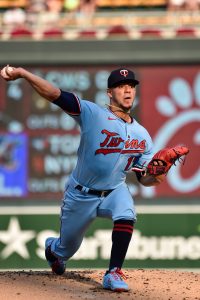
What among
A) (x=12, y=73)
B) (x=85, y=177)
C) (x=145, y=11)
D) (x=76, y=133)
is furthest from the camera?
(x=145, y=11)

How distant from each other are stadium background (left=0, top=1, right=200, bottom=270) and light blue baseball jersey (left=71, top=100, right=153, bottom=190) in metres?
5.64

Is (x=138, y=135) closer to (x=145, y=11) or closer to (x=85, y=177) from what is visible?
(x=85, y=177)

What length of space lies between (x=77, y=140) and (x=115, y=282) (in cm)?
610

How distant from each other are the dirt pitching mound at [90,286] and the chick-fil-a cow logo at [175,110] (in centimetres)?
501

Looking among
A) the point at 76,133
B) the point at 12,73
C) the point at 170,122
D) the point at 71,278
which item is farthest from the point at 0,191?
the point at 12,73

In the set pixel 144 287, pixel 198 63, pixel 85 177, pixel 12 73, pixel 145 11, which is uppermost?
pixel 145 11

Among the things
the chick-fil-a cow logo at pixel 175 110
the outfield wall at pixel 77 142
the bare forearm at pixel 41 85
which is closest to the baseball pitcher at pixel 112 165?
the bare forearm at pixel 41 85

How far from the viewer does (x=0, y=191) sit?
11.7 meters

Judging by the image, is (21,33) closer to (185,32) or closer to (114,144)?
(185,32)

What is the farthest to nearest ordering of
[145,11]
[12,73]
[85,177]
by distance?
1. [145,11]
2. [85,177]
3. [12,73]

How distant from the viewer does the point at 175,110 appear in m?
→ 11.9

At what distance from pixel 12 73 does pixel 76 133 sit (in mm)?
6214

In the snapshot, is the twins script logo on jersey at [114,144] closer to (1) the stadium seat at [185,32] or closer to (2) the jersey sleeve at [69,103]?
(2) the jersey sleeve at [69,103]

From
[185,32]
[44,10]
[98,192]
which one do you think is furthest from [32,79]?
[44,10]
